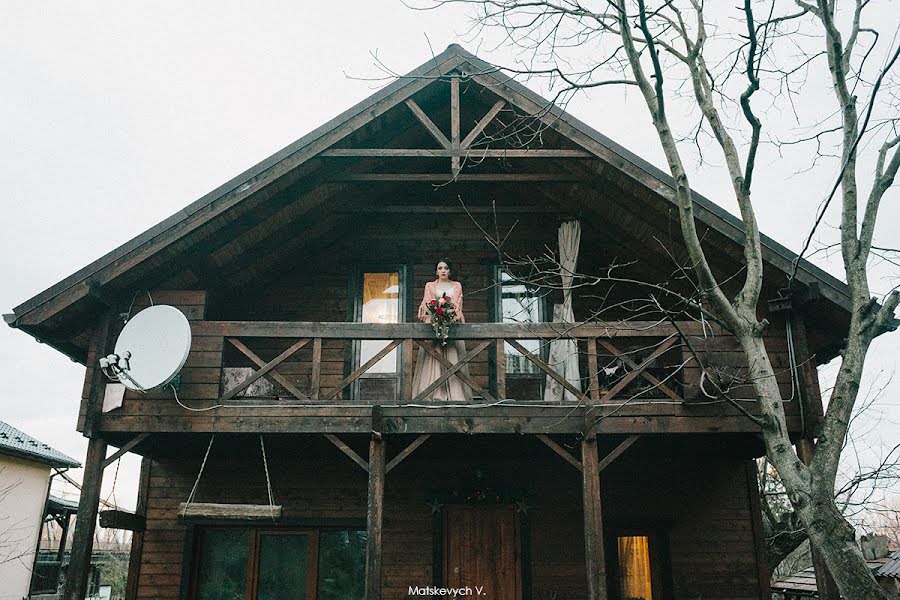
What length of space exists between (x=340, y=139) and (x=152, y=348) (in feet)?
10.2

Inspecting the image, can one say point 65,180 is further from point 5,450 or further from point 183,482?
point 183,482

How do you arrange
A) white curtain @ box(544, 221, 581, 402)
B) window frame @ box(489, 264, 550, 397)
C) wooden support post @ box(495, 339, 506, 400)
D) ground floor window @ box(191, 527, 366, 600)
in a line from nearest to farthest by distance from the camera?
wooden support post @ box(495, 339, 506, 400) < white curtain @ box(544, 221, 581, 402) < ground floor window @ box(191, 527, 366, 600) < window frame @ box(489, 264, 550, 397)

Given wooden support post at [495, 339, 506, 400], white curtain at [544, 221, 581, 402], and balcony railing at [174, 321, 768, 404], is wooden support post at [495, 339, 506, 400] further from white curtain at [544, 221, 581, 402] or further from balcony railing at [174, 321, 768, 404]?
white curtain at [544, 221, 581, 402]

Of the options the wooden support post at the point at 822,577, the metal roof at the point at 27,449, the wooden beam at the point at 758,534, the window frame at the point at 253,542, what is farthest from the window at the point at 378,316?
the metal roof at the point at 27,449

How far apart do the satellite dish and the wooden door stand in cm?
412

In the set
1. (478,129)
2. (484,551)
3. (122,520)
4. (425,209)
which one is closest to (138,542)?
(122,520)

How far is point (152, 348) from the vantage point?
7742mm

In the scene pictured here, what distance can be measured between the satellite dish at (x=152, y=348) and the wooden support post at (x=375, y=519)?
7.11 ft

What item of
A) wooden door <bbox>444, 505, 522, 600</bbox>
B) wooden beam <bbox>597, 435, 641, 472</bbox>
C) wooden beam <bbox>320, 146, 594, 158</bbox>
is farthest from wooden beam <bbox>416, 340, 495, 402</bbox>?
wooden door <bbox>444, 505, 522, 600</bbox>

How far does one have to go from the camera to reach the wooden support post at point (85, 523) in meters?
7.59

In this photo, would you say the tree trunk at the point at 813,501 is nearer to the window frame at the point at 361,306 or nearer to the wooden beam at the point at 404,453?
the wooden beam at the point at 404,453

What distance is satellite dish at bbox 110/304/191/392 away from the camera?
25.1 ft

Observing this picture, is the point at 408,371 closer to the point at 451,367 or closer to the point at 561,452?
the point at 451,367

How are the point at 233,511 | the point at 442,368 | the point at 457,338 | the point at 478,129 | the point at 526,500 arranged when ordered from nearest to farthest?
the point at 233,511, the point at 457,338, the point at 478,129, the point at 442,368, the point at 526,500
